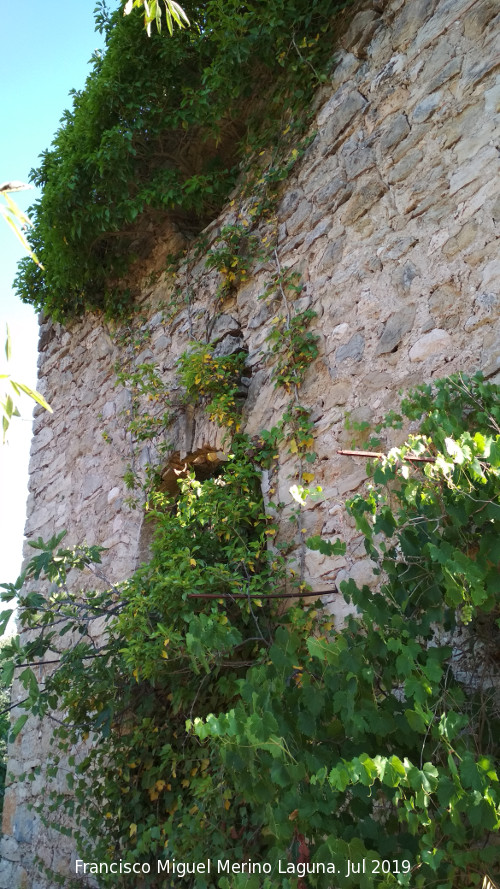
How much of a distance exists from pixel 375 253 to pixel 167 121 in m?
1.69

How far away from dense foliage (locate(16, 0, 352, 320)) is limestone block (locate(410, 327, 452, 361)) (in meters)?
1.46

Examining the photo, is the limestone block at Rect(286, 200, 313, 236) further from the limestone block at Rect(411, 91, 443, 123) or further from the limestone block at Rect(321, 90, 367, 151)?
the limestone block at Rect(411, 91, 443, 123)

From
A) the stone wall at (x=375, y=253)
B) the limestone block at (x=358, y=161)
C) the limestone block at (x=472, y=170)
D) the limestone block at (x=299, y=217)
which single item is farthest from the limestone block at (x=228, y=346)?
the limestone block at (x=472, y=170)

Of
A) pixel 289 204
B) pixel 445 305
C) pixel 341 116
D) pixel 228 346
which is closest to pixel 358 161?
pixel 341 116

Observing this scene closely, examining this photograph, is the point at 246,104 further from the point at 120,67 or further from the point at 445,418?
the point at 445,418

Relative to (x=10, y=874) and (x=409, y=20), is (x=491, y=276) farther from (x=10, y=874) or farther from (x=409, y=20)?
(x=10, y=874)

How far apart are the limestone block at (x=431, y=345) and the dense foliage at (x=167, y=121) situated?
57.6 inches

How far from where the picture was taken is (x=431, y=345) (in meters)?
2.27

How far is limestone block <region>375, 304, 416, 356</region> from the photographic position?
2373 millimetres

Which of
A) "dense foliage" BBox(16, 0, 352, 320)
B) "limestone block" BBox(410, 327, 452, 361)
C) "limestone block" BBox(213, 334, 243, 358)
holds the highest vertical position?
"dense foliage" BBox(16, 0, 352, 320)

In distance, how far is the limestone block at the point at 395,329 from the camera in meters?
2.37

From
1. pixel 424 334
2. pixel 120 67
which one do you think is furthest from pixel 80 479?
pixel 424 334

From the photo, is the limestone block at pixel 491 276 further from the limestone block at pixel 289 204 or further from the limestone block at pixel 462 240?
the limestone block at pixel 289 204

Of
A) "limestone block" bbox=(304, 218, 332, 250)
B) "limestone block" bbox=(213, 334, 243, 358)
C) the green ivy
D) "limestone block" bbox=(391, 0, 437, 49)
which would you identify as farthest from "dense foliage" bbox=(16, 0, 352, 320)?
the green ivy
